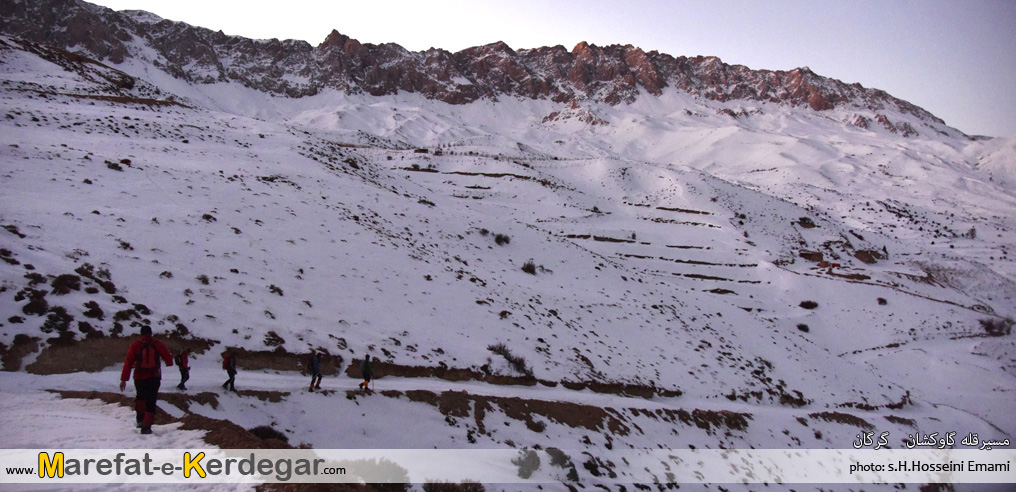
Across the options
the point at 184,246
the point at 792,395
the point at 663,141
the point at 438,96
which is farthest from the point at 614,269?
the point at 438,96

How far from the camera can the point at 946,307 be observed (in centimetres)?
4128

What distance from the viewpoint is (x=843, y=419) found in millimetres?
21172

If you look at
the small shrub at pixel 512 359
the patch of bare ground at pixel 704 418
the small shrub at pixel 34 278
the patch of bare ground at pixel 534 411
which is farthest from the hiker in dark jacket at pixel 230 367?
the patch of bare ground at pixel 704 418

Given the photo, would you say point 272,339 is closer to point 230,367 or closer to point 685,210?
point 230,367

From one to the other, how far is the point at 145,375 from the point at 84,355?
4.09 m

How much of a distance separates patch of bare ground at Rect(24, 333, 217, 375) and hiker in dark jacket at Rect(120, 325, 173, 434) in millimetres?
3189

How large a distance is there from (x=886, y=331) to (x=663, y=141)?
125m

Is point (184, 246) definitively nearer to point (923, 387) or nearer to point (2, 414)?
point (2, 414)

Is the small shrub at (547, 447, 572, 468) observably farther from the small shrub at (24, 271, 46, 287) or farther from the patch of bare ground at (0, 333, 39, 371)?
the small shrub at (24, 271, 46, 287)

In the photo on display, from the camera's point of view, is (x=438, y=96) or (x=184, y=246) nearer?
(x=184, y=246)

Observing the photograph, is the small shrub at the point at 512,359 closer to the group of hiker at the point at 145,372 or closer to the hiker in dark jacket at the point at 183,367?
the hiker in dark jacket at the point at 183,367

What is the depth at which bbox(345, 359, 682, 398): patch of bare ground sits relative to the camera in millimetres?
12781

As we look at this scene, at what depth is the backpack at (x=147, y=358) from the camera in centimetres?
698

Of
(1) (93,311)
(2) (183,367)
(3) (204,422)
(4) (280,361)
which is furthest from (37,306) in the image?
(3) (204,422)
